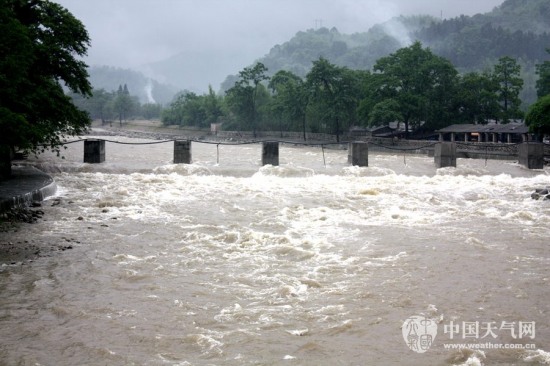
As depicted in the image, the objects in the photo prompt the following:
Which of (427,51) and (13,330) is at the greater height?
(427,51)

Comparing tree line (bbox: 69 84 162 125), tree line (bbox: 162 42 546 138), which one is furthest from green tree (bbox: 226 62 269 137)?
tree line (bbox: 69 84 162 125)

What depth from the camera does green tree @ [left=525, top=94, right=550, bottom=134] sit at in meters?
37.9

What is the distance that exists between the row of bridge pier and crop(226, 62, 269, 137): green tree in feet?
181

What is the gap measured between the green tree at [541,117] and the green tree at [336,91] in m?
24.5

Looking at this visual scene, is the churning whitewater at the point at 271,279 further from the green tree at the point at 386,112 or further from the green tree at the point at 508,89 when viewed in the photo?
the green tree at the point at 508,89

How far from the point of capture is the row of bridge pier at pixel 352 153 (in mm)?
24562

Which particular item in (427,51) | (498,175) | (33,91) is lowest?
(498,175)

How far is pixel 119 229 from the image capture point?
12695 mm

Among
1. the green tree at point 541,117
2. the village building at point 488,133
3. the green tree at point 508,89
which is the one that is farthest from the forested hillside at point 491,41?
the green tree at point 541,117

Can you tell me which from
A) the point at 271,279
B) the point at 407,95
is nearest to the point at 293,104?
the point at 407,95

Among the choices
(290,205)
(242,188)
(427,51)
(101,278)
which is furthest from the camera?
(427,51)

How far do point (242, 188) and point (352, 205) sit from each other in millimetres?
4542

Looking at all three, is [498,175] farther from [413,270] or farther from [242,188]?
[413,270]

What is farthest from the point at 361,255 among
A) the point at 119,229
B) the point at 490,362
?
the point at 119,229
